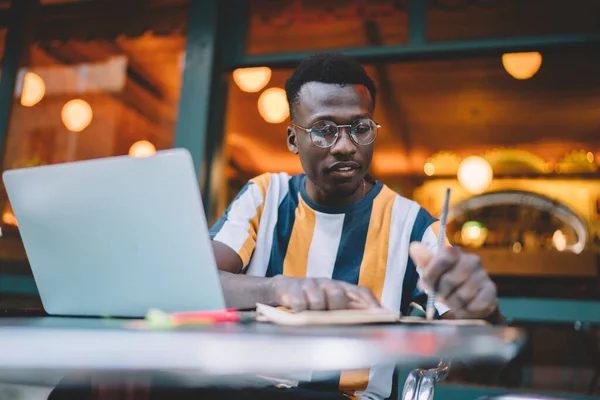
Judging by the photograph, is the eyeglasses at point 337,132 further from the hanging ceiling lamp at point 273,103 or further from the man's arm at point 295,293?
the hanging ceiling lamp at point 273,103

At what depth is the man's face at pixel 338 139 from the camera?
126 centimetres

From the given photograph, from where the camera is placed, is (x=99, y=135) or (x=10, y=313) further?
(x=99, y=135)

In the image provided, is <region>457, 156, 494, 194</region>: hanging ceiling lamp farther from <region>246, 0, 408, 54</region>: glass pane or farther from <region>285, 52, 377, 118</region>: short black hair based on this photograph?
<region>285, 52, 377, 118</region>: short black hair

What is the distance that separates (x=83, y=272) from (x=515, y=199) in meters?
5.12

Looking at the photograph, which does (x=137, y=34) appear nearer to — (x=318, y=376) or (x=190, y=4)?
(x=190, y=4)

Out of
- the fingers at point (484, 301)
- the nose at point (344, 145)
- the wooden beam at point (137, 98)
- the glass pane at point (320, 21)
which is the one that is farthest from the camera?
the wooden beam at point (137, 98)

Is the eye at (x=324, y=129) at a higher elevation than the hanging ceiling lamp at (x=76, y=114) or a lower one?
lower

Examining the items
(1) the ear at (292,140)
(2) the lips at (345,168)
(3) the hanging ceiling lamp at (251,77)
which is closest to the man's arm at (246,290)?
(2) the lips at (345,168)

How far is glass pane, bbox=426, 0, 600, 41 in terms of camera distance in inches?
104

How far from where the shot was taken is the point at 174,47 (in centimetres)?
376

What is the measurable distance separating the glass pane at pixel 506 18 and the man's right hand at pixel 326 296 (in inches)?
90.7

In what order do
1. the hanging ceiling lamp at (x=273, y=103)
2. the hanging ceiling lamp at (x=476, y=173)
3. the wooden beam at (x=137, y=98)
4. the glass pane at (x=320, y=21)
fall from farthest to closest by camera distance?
1. the hanging ceiling lamp at (x=476, y=173)
2. the wooden beam at (x=137, y=98)
3. the hanging ceiling lamp at (x=273, y=103)
4. the glass pane at (x=320, y=21)

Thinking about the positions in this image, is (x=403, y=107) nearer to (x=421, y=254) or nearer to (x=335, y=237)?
(x=335, y=237)

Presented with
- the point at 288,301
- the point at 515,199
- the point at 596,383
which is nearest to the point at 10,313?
the point at 288,301
